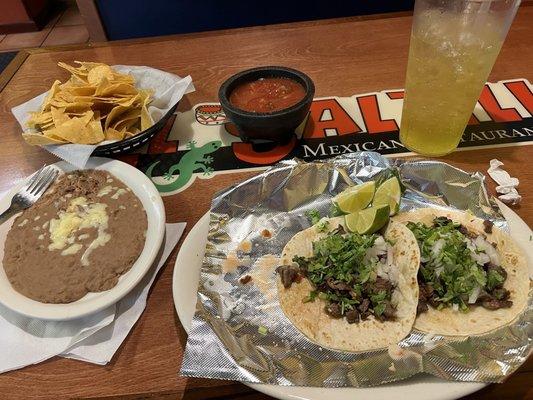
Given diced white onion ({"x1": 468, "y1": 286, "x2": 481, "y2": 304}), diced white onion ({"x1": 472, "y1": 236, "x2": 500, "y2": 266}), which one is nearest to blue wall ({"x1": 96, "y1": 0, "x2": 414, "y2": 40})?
diced white onion ({"x1": 472, "y1": 236, "x2": 500, "y2": 266})

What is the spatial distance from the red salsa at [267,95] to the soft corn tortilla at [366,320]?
1.96ft

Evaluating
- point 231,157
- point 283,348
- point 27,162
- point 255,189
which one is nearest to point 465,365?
point 283,348

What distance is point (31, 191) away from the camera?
4.68 ft

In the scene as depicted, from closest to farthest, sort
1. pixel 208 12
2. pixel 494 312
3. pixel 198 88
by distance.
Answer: pixel 494 312
pixel 198 88
pixel 208 12

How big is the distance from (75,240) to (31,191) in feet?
1.04

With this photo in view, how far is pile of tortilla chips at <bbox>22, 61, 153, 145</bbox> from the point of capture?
1551mm

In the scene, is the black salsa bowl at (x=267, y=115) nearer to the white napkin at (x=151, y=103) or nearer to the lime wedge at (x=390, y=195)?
the white napkin at (x=151, y=103)

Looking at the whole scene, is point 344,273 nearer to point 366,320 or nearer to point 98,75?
point 366,320

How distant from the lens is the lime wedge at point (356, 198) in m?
1.36

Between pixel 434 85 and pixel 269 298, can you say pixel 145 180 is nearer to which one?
pixel 269 298

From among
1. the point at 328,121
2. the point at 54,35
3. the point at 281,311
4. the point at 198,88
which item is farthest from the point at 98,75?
the point at 54,35

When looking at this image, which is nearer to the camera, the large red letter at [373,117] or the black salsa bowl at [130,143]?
the black salsa bowl at [130,143]

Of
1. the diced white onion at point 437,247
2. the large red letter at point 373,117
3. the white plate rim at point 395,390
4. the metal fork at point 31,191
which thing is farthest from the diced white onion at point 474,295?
the metal fork at point 31,191

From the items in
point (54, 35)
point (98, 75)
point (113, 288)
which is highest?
point (98, 75)
